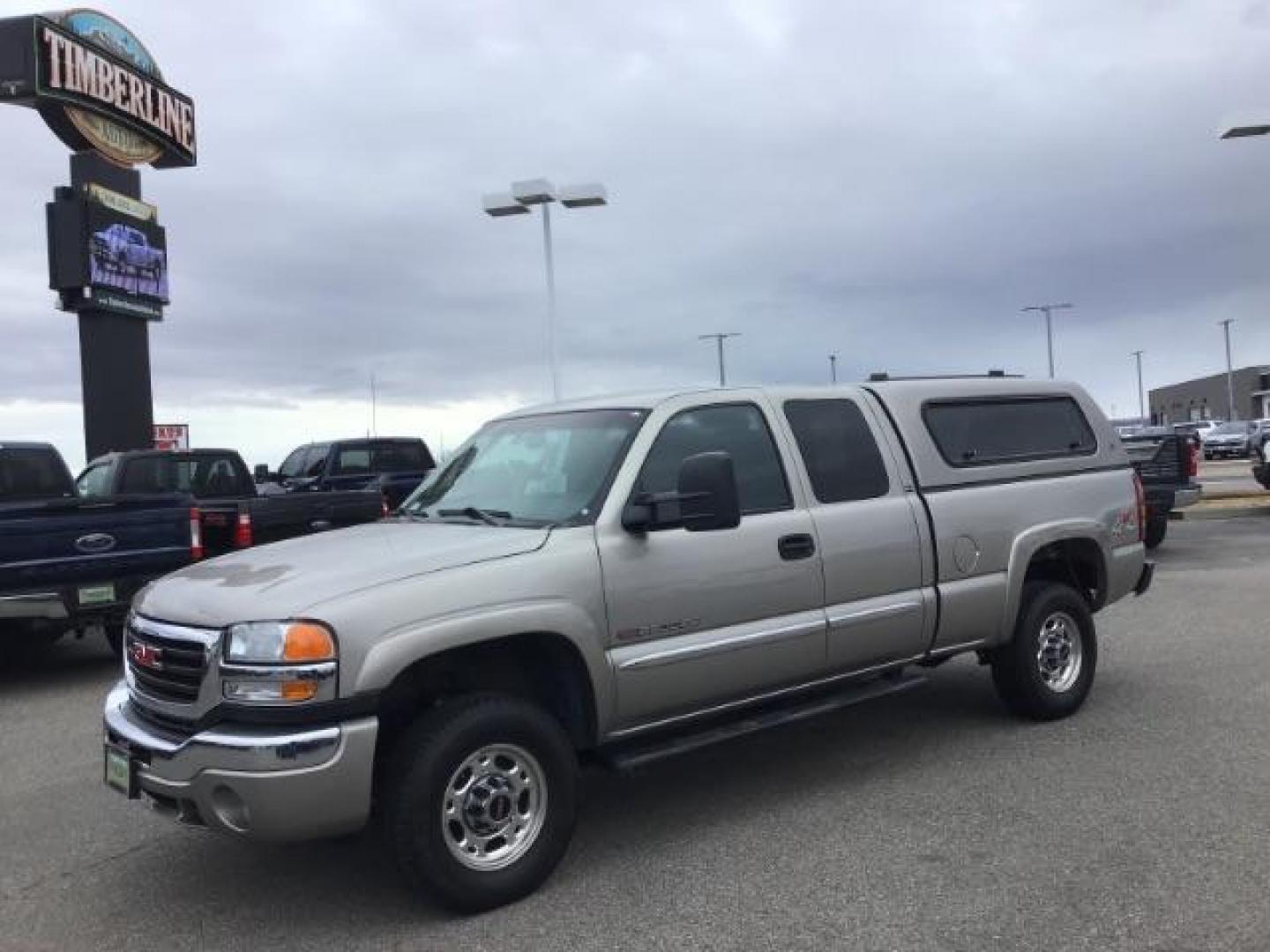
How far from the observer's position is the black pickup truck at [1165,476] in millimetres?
13492

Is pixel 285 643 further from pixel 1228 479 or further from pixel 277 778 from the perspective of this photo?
pixel 1228 479

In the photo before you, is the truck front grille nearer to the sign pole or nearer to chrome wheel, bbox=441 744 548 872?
chrome wheel, bbox=441 744 548 872

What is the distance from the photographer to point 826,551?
203 inches

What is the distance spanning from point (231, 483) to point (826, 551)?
8.75m

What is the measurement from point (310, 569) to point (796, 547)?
213cm

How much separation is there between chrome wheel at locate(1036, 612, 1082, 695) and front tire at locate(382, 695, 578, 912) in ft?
10.8

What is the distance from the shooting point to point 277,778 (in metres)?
3.67

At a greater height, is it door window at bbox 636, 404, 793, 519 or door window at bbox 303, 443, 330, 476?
door window at bbox 303, 443, 330, 476

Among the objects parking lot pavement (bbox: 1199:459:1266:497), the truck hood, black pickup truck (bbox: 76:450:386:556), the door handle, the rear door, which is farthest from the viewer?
parking lot pavement (bbox: 1199:459:1266:497)

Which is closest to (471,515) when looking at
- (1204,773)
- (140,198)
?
(1204,773)

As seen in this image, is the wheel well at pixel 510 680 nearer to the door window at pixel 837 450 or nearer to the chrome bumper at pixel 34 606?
the door window at pixel 837 450

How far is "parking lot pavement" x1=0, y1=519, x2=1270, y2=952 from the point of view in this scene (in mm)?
3834

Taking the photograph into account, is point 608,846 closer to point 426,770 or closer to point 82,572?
point 426,770

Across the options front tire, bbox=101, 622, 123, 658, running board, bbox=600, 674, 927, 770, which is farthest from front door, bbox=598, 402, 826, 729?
front tire, bbox=101, 622, 123, 658
